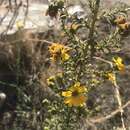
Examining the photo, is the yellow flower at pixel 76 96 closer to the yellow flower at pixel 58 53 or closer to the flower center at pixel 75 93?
the flower center at pixel 75 93

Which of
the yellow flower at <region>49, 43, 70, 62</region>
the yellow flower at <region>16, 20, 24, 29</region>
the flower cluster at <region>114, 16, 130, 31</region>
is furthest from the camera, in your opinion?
the yellow flower at <region>16, 20, 24, 29</region>

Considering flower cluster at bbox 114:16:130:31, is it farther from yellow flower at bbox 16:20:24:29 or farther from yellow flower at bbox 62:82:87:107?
yellow flower at bbox 16:20:24:29

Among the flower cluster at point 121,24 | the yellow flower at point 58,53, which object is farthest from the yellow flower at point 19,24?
the flower cluster at point 121,24

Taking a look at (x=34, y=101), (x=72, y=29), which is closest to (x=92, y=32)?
(x=72, y=29)

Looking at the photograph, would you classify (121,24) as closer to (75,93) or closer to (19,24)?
(75,93)

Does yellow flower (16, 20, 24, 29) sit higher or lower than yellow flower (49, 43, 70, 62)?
lower

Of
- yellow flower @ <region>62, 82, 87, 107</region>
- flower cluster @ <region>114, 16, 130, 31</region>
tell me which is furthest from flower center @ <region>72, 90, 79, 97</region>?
flower cluster @ <region>114, 16, 130, 31</region>

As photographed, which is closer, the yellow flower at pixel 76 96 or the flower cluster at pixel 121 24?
the flower cluster at pixel 121 24

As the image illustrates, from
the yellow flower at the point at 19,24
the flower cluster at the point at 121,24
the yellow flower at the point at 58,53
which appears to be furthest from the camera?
the yellow flower at the point at 19,24

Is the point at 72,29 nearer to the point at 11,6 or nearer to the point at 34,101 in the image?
the point at 34,101

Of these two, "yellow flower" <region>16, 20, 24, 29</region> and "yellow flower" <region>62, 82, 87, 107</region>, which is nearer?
"yellow flower" <region>62, 82, 87, 107</region>

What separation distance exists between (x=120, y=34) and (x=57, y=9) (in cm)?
38

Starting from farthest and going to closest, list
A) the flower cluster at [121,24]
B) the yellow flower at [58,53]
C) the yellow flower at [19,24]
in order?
the yellow flower at [19,24] < the yellow flower at [58,53] < the flower cluster at [121,24]

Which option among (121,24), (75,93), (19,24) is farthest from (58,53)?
(19,24)
